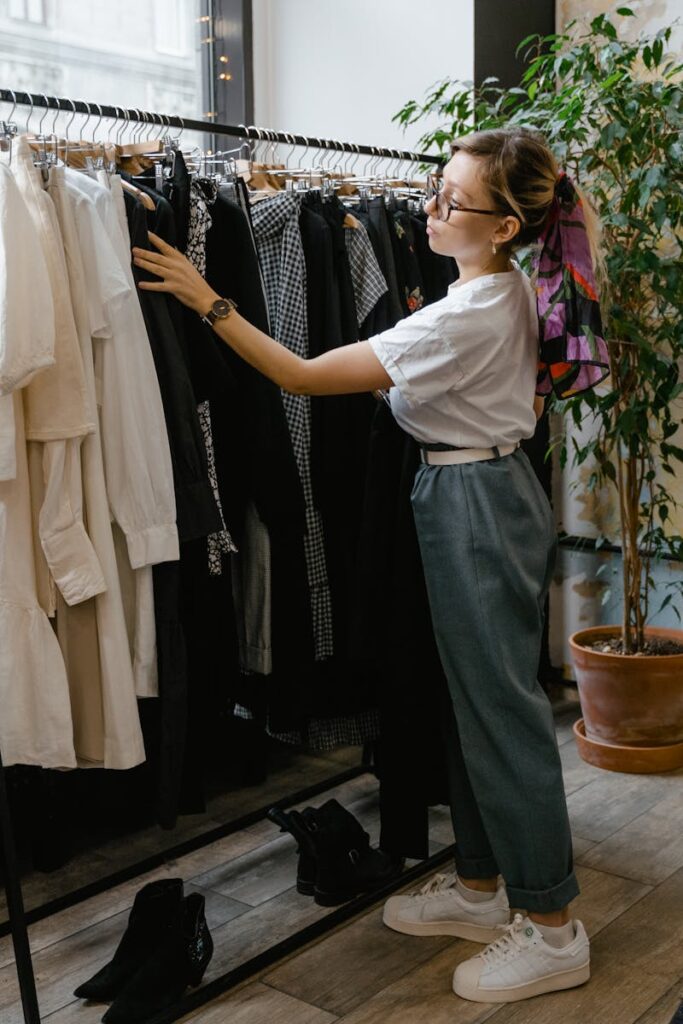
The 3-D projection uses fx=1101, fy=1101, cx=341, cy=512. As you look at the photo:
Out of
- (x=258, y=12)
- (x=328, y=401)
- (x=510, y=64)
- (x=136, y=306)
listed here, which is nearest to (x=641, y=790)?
(x=328, y=401)

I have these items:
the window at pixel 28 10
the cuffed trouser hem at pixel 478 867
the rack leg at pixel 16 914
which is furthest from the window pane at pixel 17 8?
the cuffed trouser hem at pixel 478 867

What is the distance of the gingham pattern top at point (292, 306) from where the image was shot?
2.20 meters

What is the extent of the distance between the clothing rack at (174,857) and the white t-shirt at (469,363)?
653mm

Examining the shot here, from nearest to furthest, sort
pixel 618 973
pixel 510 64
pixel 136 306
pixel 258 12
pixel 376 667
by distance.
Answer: pixel 136 306, pixel 618 973, pixel 376 667, pixel 510 64, pixel 258 12

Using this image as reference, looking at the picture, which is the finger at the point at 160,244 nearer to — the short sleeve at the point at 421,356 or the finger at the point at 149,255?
the finger at the point at 149,255

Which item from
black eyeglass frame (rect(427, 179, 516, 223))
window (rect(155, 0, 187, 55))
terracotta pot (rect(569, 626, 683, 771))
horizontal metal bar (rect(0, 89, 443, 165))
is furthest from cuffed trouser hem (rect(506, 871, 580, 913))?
window (rect(155, 0, 187, 55))

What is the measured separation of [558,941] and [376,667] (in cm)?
60

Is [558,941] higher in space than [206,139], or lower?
lower

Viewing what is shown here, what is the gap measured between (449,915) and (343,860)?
0.83 ft

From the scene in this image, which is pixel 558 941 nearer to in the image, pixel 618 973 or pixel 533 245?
pixel 618 973

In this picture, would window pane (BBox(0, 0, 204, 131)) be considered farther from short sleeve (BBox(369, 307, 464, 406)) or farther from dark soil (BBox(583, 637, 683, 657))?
dark soil (BBox(583, 637, 683, 657))

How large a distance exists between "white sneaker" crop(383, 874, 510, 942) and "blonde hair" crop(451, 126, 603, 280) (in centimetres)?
128

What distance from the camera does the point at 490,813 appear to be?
197cm

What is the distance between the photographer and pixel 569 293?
6.07 ft
